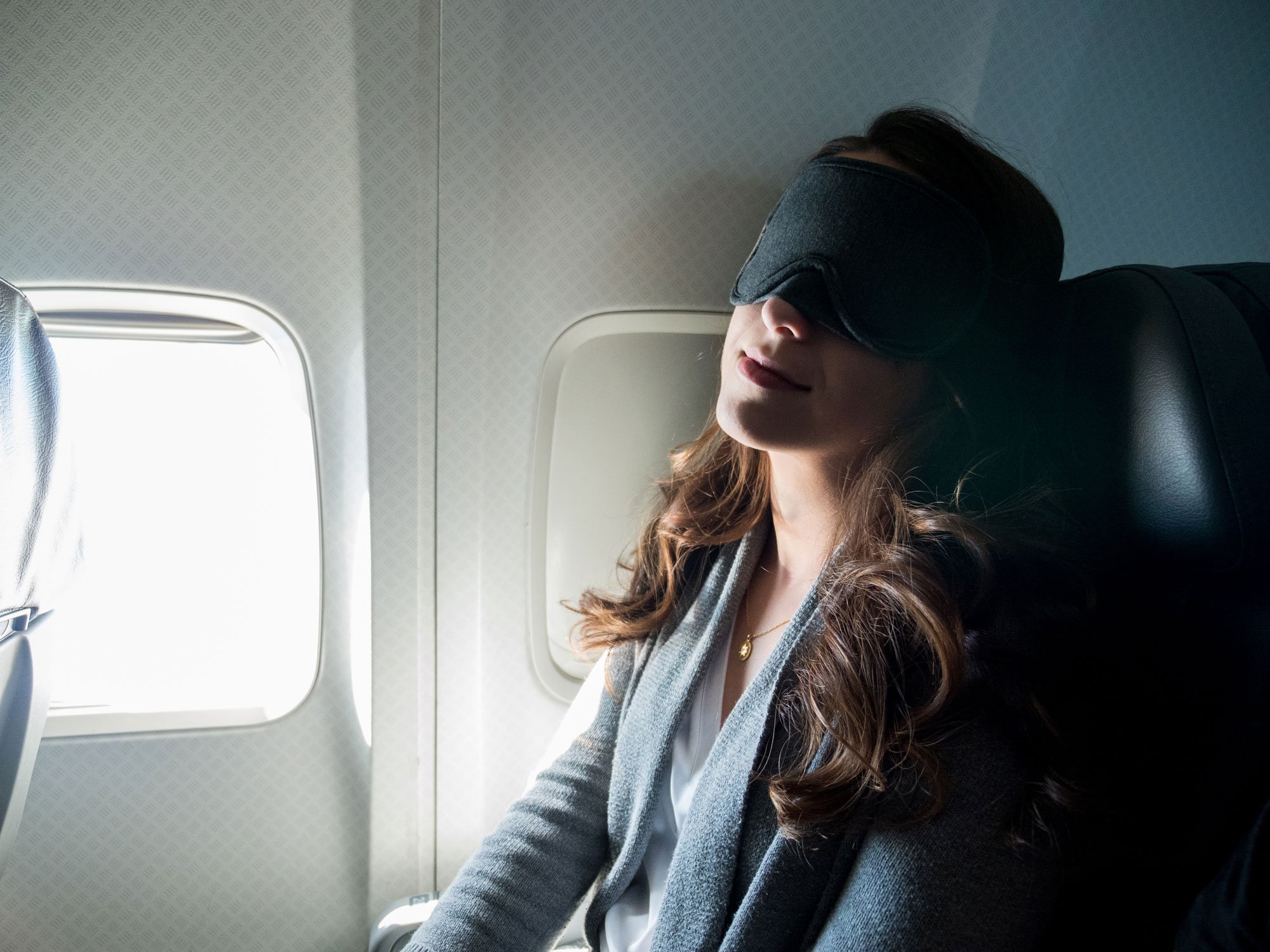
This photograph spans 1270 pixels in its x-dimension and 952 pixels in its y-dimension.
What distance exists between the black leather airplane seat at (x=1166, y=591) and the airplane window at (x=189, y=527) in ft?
3.81

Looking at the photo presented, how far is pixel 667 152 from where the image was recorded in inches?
50.6

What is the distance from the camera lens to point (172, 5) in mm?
1171

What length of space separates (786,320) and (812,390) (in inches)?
3.6

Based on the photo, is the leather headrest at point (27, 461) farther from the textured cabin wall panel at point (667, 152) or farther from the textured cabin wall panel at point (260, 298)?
the textured cabin wall panel at point (667, 152)

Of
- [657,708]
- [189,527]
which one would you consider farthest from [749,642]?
[189,527]

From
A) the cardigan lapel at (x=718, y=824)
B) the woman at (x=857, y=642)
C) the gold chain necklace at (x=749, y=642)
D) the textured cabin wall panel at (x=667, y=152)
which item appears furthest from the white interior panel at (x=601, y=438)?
the cardigan lapel at (x=718, y=824)

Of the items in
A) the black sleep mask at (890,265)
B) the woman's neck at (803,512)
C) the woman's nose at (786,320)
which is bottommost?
the woman's neck at (803,512)

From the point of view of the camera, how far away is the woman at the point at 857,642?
0.85 m

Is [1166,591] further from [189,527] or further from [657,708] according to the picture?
[189,527]

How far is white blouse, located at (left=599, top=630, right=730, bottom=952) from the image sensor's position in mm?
1080

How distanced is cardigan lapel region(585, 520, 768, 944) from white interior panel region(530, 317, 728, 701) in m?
0.32

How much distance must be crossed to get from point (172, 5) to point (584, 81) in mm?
589

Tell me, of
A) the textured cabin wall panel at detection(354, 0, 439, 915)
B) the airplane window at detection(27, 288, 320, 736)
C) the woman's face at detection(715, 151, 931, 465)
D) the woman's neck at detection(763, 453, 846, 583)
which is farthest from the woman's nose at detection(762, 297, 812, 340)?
the airplane window at detection(27, 288, 320, 736)

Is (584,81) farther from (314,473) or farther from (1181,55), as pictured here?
(1181,55)
